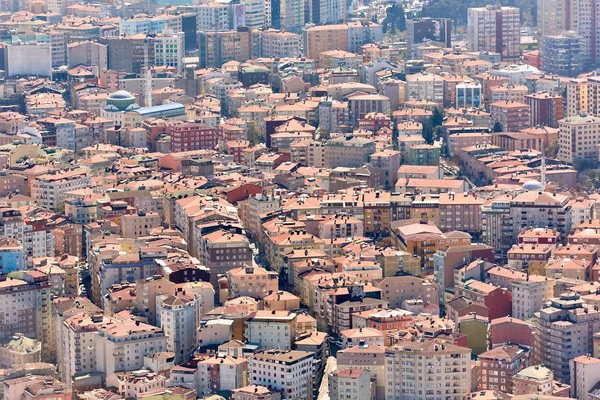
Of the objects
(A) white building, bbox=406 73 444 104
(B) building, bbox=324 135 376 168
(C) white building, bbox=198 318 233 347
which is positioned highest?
(A) white building, bbox=406 73 444 104

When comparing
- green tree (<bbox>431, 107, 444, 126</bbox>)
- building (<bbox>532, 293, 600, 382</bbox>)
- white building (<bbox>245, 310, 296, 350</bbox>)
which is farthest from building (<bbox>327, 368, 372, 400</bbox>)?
green tree (<bbox>431, 107, 444, 126</bbox>)

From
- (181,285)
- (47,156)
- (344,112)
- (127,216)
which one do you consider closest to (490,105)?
(344,112)

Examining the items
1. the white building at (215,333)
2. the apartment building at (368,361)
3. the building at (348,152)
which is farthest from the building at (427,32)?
the apartment building at (368,361)

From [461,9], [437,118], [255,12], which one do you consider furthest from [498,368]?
[461,9]

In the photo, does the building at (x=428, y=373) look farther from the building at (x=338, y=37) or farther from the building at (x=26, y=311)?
the building at (x=338, y=37)

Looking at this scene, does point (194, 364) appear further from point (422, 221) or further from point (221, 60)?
point (221, 60)

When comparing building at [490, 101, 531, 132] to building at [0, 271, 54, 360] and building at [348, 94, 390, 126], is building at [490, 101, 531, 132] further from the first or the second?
building at [0, 271, 54, 360]
